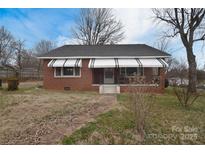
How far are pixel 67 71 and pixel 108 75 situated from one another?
15.1 feet

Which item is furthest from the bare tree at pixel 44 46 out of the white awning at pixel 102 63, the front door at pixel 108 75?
A: the white awning at pixel 102 63

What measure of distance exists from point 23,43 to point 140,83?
46.5 meters

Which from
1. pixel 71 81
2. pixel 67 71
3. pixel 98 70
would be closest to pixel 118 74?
pixel 98 70

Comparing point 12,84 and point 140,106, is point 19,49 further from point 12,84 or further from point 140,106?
point 140,106

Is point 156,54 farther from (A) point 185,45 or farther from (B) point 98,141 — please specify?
(B) point 98,141

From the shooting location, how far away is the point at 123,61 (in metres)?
20.3

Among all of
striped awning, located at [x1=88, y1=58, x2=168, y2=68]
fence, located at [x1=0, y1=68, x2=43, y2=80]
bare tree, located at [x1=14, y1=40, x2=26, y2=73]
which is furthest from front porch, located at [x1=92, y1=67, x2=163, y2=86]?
bare tree, located at [x1=14, y1=40, x2=26, y2=73]

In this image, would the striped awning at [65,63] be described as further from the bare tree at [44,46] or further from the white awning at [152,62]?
the bare tree at [44,46]

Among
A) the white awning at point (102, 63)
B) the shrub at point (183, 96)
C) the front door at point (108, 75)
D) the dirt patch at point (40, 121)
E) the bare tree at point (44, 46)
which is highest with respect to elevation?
the bare tree at point (44, 46)

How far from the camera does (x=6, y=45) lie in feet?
158

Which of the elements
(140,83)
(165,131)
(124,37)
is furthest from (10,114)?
(124,37)

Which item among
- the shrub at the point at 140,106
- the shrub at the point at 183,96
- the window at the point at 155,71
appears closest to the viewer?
the shrub at the point at 140,106

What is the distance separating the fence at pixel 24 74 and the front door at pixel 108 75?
1924 centimetres

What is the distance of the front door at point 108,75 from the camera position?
73.1 feet
